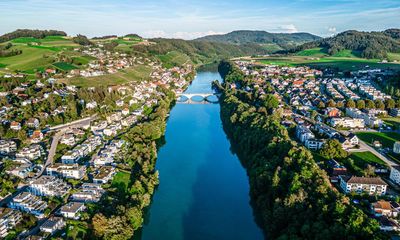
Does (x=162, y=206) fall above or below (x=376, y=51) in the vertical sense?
below

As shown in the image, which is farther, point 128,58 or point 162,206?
point 128,58

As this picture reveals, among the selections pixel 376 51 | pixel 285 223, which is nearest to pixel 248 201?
pixel 285 223

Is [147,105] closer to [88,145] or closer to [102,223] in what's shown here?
[88,145]

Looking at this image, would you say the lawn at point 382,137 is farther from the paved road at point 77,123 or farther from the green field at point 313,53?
the green field at point 313,53

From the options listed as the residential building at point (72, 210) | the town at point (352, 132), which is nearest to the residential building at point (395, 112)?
the town at point (352, 132)

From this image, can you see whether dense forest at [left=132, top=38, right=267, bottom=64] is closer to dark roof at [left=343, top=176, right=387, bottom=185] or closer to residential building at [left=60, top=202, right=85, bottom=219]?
residential building at [left=60, top=202, right=85, bottom=219]

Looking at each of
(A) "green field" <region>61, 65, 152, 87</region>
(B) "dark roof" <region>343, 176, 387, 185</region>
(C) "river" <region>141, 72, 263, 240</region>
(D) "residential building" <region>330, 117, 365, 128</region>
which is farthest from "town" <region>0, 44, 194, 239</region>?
(D) "residential building" <region>330, 117, 365, 128</region>
